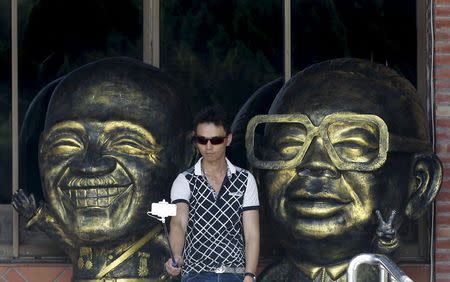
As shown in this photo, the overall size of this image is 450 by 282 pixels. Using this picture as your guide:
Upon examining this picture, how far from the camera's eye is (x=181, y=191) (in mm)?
6402

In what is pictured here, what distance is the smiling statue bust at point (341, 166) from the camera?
22.1 ft

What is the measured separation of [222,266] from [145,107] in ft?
3.89

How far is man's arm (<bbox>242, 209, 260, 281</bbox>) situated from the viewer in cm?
625

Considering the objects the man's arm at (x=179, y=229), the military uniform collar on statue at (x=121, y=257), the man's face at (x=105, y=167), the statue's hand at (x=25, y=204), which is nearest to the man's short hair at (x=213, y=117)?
the man's arm at (x=179, y=229)

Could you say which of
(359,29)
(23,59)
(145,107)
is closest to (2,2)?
(23,59)

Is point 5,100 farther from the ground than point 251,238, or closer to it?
farther from the ground

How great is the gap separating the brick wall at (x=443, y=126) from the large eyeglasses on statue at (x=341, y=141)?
77 cm

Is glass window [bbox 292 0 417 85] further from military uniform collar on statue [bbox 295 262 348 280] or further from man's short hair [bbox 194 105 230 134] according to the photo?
man's short hair [bbox 194 105 230 134]

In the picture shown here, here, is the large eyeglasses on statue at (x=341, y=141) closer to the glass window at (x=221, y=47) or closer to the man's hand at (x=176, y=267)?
the man's hand at (x=176, y=267)

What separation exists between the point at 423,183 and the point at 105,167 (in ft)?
5.62

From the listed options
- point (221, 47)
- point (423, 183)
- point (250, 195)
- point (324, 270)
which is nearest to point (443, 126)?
point (423, 183)

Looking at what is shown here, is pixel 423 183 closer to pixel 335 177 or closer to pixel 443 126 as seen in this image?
pixel 335 177

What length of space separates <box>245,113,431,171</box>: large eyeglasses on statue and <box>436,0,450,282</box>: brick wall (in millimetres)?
766

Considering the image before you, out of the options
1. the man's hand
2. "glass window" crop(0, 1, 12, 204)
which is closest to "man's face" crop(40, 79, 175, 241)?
the man's hand
